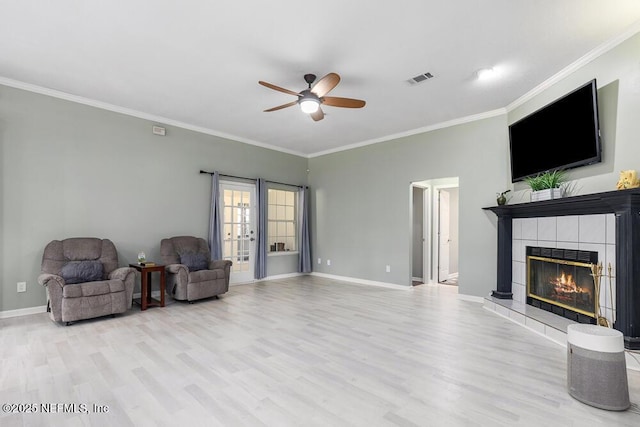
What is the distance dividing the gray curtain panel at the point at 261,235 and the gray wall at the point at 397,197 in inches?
55.4

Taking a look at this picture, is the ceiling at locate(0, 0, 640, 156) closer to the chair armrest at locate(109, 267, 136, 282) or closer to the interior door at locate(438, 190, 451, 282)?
the chair armrest at locate(109, 267, 136, 282)

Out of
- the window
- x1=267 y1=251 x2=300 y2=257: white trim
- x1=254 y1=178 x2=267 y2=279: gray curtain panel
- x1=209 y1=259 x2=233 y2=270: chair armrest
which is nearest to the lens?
x1=209 y1=259 x2=233 y2=270: chair armrest

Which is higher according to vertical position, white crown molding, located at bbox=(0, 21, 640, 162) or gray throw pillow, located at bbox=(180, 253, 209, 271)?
white crown molding, located at bbox=(0, 21, 640, 162)

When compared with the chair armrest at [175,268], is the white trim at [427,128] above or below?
above

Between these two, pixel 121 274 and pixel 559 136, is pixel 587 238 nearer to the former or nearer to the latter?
pixel 559 136

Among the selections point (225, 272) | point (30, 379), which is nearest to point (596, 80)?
point (225, 272)

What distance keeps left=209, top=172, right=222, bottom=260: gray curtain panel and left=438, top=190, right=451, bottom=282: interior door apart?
15.0 ft

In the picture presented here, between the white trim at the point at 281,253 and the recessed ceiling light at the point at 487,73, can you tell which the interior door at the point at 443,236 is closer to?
the white trim at the point at 281,253

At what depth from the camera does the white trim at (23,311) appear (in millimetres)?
3973

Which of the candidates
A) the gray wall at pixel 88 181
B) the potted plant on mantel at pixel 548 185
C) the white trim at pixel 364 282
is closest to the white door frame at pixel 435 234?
the white trim at pixel 364 282

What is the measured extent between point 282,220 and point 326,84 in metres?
4.49

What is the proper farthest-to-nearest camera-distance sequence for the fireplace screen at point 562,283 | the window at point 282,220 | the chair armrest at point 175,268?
the window at point 282,220 → the chair armrest at point 175,268 → the fireplace screen at point 562,283

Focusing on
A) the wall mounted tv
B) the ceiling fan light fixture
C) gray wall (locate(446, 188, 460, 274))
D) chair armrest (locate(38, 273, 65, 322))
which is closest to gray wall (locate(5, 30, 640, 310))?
the wall mounted tv

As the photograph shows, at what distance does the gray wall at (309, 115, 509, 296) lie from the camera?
4.99 meters
